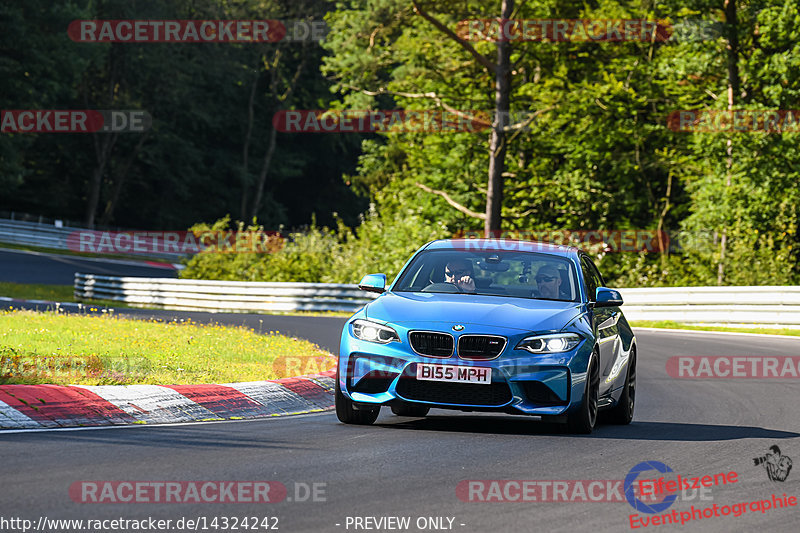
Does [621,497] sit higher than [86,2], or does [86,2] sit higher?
[86,2]

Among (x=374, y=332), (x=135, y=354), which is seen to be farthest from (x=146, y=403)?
(x=135, y=354)

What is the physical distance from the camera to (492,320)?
949 cm

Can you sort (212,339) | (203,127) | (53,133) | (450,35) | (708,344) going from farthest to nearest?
(203,127) < (53,133) < (450,35) < (708,344) < (212,339)

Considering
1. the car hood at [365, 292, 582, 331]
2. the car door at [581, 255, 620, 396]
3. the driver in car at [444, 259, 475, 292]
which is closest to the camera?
the car hood at [365, 292, 582, 331]

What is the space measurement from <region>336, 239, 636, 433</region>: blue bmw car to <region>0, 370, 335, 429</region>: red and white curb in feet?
4.19

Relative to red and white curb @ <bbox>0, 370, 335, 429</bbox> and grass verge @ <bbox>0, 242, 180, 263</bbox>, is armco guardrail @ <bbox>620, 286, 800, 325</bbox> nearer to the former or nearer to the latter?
red and white curb @ <bbox>0, 370, 335, 429</bbox>

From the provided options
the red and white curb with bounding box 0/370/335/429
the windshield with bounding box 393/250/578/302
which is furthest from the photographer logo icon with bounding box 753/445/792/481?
the red and white curb with bounding box 0/370/335/429

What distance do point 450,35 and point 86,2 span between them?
117 feet

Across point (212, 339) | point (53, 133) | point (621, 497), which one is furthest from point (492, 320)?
point (53, 133)

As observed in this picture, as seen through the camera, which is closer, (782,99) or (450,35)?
(782,99)

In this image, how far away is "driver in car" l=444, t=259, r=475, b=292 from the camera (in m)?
10.7

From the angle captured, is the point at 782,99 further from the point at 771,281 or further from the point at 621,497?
the point at 621,497

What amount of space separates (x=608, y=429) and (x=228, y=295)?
25.6 meters

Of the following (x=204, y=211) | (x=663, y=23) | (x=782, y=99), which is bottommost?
(x=204, y=211)
